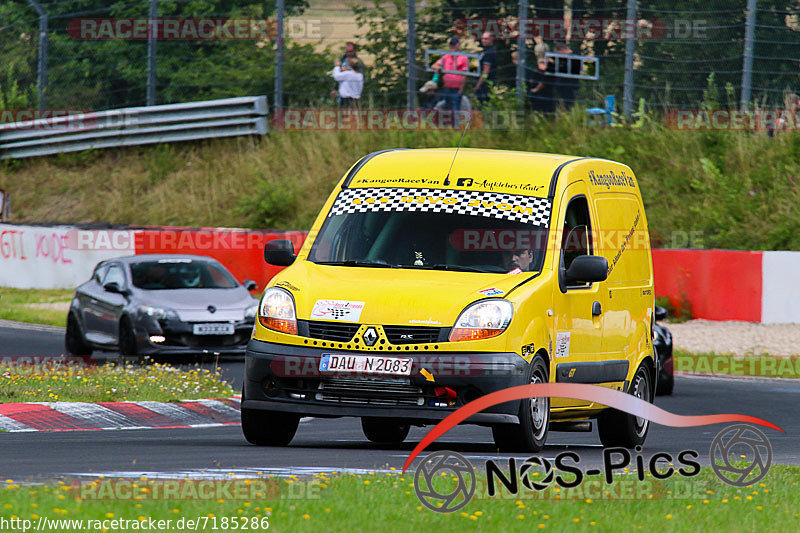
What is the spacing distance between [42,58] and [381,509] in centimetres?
2840

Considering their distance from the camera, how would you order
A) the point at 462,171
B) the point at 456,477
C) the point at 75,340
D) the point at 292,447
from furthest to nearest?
the point at 75,340, the point at 462,171, the point at 292,447, the point at 456,477

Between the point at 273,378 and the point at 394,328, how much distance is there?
0.92 m

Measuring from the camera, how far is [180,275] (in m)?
19.9

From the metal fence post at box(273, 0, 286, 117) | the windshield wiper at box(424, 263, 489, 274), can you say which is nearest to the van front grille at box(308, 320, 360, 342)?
the windshield wiper at box(424, 263, 489, 274)

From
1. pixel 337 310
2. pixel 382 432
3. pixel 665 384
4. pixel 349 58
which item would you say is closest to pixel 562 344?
pixel 337 310

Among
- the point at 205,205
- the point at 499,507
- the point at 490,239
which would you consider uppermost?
the point at 490,239

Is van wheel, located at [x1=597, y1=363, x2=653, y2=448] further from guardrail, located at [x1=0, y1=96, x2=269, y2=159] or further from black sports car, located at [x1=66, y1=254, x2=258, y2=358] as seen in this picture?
guardrail, located at [x1=0, y1=96, x2=269, y2=159]

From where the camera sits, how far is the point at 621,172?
12008mm

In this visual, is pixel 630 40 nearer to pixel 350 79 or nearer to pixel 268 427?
pixel 350 79

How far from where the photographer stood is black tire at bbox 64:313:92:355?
19.3 m

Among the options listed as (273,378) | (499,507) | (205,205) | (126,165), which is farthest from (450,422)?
(126,165)

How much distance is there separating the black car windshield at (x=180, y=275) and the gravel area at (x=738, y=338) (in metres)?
6.58

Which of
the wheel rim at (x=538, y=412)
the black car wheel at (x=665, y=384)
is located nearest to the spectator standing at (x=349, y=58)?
the black car wheel at (x=665, y=384)

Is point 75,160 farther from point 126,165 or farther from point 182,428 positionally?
point 182,428
